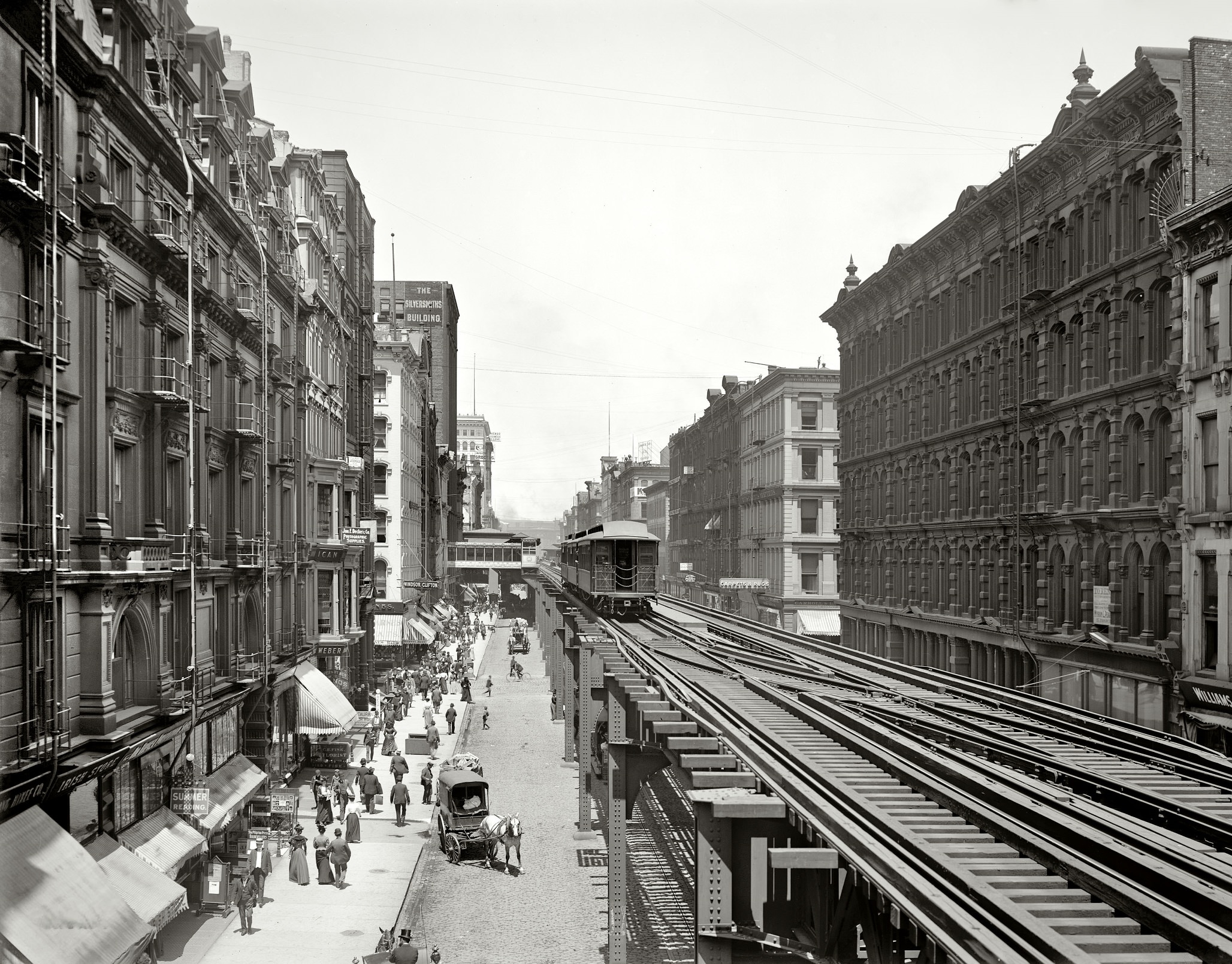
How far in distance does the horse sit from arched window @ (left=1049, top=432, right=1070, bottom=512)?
65.2 ft

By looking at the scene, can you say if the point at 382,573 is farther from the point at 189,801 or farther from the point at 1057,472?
the point at 189,801

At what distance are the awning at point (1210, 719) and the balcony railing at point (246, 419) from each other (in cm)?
2444

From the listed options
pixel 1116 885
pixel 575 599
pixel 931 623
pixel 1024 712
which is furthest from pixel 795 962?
pixel 575 599

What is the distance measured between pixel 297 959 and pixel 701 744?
386 inches

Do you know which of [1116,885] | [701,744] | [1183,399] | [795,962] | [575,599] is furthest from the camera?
[575,599]

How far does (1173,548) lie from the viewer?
29750mm

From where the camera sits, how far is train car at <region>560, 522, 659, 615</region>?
44.9 m

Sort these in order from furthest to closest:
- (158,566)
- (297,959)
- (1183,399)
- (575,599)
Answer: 1. (575,599)
2. (1183,399)
3. (158,566)
4. (297,959)

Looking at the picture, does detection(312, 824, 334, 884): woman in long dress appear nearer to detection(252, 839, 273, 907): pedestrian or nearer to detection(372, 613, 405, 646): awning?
detection(252, 839, 273, 907): pedestrian

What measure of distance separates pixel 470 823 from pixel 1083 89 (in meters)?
28.7

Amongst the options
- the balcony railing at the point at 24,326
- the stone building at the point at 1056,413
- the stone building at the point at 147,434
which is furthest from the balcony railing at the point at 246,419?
the stone building at the point at 1056,413

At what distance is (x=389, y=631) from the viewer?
63.2 m

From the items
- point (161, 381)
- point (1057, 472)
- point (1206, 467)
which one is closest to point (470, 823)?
point (161, 381)

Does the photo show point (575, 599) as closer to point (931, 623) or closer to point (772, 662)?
point (931, 623)
